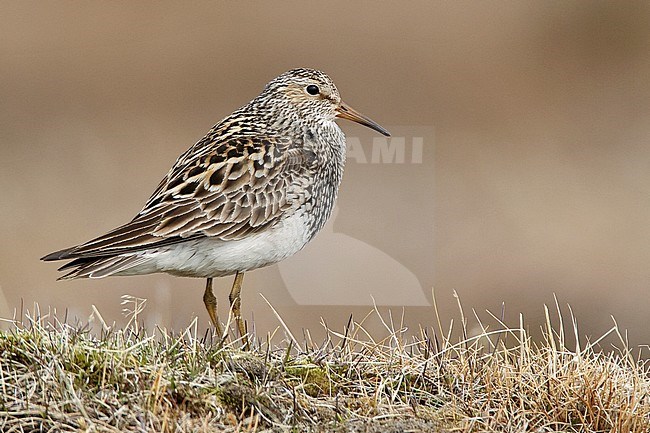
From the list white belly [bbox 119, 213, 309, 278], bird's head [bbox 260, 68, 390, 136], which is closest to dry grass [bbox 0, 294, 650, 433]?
white belly [bbox 119, 213, 309, 278]

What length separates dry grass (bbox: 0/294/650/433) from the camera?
2988mm

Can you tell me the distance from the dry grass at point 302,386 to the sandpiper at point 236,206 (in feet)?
1.32

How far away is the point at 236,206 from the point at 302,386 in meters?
1.20

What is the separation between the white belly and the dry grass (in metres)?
0.40

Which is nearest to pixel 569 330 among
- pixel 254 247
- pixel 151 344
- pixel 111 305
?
pixel 111 305

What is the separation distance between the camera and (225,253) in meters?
4.25

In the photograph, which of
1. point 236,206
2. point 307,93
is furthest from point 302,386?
point 307,93

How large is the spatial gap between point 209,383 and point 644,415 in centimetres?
137

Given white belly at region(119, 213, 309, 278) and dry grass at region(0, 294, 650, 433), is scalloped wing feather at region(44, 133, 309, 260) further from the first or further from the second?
dry grass at region(0, 294, 650, 433)

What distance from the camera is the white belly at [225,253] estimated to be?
415 centimetres

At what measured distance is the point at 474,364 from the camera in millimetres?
3627

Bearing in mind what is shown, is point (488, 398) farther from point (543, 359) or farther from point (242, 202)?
point (242, 202)

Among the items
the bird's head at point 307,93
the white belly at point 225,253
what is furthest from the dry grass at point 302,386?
the bird's head at point 307,93

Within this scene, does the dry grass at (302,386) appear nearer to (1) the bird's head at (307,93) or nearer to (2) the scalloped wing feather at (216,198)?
(2) the scalloped wing feather at (216,198)
